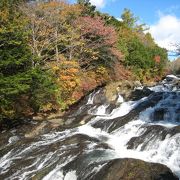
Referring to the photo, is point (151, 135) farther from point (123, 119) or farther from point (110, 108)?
point (110, 108)

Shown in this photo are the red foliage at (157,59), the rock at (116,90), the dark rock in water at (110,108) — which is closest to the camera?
the dark rock in water at (110,108)

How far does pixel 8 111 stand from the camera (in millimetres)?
23781

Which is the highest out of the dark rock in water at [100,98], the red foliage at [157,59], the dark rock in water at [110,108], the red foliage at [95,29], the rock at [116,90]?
the red foliage at [95,29]

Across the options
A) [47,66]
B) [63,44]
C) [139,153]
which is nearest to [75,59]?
[63,44]

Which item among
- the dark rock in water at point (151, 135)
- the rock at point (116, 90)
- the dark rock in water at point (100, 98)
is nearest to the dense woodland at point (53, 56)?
the dark rock in water at point (100, 98)

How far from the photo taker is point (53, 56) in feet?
98.7

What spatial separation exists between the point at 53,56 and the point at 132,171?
755 inches

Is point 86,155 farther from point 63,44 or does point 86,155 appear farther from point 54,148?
point 63,44

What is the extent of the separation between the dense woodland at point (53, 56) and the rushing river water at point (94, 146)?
3.56 m

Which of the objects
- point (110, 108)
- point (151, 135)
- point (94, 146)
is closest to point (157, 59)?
point (110, 108)

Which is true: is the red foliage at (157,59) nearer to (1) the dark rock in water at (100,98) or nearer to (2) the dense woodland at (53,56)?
(2) the dense woodland at (53,56)

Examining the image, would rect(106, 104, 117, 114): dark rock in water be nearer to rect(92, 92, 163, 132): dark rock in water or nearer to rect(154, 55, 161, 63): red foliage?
rect(92, 92, 163, 132): dark rock in water

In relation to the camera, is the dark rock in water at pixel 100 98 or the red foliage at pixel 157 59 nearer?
the dark rock in water at pixel 100 98

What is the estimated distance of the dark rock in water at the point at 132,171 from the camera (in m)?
12.1
